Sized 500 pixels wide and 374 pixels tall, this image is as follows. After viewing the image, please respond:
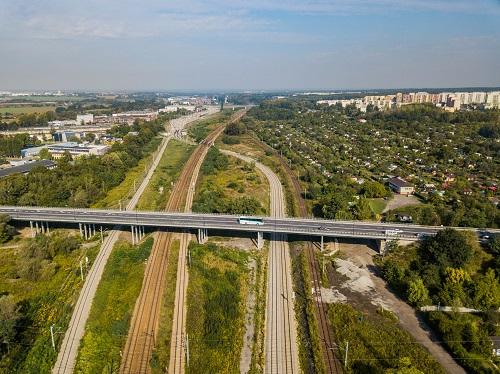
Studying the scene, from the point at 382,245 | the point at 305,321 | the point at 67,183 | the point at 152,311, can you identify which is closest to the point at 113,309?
the point at 152,311

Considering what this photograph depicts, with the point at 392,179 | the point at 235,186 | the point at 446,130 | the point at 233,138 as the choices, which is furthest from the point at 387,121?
the point at 235,186

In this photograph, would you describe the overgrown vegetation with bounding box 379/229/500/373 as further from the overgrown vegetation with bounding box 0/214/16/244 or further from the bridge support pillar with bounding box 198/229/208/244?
the overgrown vegetation with bounding box 0/214/16/244

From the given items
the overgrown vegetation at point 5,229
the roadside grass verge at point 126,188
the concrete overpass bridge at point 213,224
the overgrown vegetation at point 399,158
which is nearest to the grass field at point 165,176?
the roadside grass verge at point 126,188

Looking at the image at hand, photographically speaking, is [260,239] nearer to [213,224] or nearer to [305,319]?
[213,224]

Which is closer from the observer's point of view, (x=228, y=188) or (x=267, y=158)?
(x=228, y=188)

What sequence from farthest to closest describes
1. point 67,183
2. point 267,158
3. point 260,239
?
1. point 267,158
2. point 67,183
3. point 260,239

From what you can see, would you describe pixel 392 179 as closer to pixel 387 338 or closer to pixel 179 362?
pixel 387 338

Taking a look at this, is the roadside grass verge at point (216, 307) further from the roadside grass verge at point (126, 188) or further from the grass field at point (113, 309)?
the roadside grass verge at point (126, 188)
